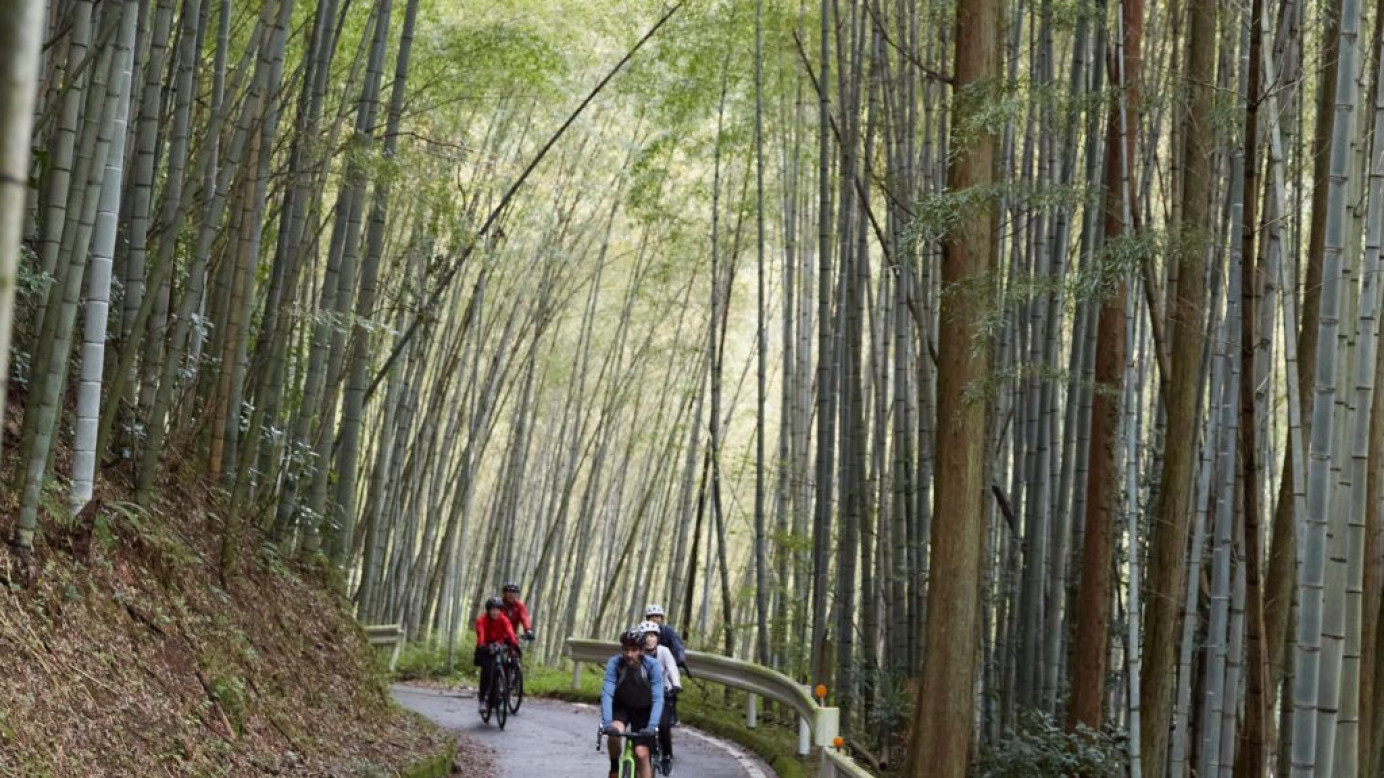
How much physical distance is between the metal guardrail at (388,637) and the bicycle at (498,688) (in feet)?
5.79

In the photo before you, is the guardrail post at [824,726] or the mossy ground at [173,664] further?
the guardrail post at [824,726]

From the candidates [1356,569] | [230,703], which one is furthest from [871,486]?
[1356,569]

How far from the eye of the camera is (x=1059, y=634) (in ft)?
28.0

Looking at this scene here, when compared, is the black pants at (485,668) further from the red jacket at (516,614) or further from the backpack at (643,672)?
the backpack at (643,672)

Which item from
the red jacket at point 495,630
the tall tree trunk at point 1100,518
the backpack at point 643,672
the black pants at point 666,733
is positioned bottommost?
the black pants at point 666,733

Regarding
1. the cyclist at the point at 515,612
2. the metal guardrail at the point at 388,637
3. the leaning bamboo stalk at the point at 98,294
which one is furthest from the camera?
the metal guardrail at the point at 388,637

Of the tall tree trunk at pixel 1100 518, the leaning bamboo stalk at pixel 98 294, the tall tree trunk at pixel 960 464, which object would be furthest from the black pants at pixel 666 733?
the leaning bamboo stalk at pixel 98 294

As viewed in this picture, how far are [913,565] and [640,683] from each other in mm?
2637

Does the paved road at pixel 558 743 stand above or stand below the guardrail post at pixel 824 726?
below

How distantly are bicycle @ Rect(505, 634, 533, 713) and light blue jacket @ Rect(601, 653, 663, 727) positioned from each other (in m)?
4.04

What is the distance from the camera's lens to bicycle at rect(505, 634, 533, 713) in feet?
34.2

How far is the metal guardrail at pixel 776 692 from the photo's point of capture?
6145mm

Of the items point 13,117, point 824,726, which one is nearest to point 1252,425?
point 824,726

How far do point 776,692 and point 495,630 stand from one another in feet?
7.75
